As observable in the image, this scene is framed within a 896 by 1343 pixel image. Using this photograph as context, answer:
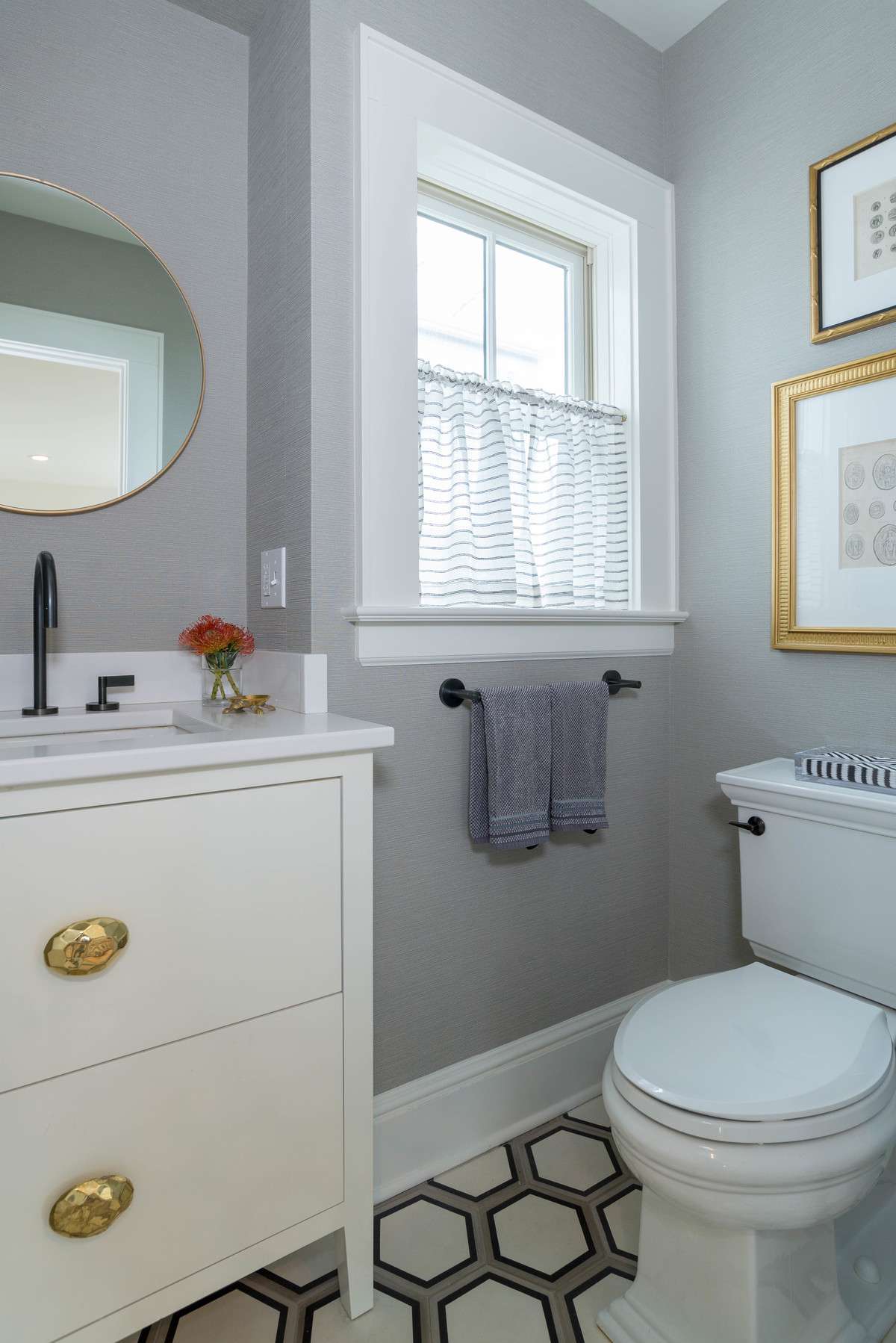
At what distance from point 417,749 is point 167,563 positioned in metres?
0.64

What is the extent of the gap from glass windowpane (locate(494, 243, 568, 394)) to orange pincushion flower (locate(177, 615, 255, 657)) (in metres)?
0.86

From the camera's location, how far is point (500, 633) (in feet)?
5.27

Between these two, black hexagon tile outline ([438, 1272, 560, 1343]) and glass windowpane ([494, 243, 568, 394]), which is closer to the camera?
black hexagon tile outline ([438, 1272, 560, 1343])

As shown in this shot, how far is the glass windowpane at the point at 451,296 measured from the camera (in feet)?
5.57

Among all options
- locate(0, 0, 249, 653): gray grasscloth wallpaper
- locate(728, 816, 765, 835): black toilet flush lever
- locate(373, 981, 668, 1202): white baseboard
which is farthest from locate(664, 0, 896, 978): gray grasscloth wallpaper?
locate(0, 0, 249, 653): gray grasscloth wallpaper

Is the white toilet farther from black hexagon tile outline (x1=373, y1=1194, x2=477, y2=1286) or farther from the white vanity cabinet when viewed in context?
the white vanity cabinet

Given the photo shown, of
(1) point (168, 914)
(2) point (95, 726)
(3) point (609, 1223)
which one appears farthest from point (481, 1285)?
(2) point (95, 726)

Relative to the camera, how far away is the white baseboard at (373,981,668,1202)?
4.81 feet

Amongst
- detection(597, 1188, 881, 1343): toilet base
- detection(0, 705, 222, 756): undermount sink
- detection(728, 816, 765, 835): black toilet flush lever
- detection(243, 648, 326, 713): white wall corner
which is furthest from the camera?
detection(728, 816, 765, 835): black toilet flush lever

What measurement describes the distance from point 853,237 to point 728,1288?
1816mm

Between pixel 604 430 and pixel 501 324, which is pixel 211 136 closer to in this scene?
pixel 501 324

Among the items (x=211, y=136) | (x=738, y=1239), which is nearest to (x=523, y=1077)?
(x=738, y=1239)

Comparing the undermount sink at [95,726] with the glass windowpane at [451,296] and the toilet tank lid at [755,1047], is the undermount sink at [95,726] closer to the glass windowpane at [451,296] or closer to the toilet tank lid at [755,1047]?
the toilet tank lid at [755,1047]

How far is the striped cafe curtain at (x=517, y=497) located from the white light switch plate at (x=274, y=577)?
30cm
